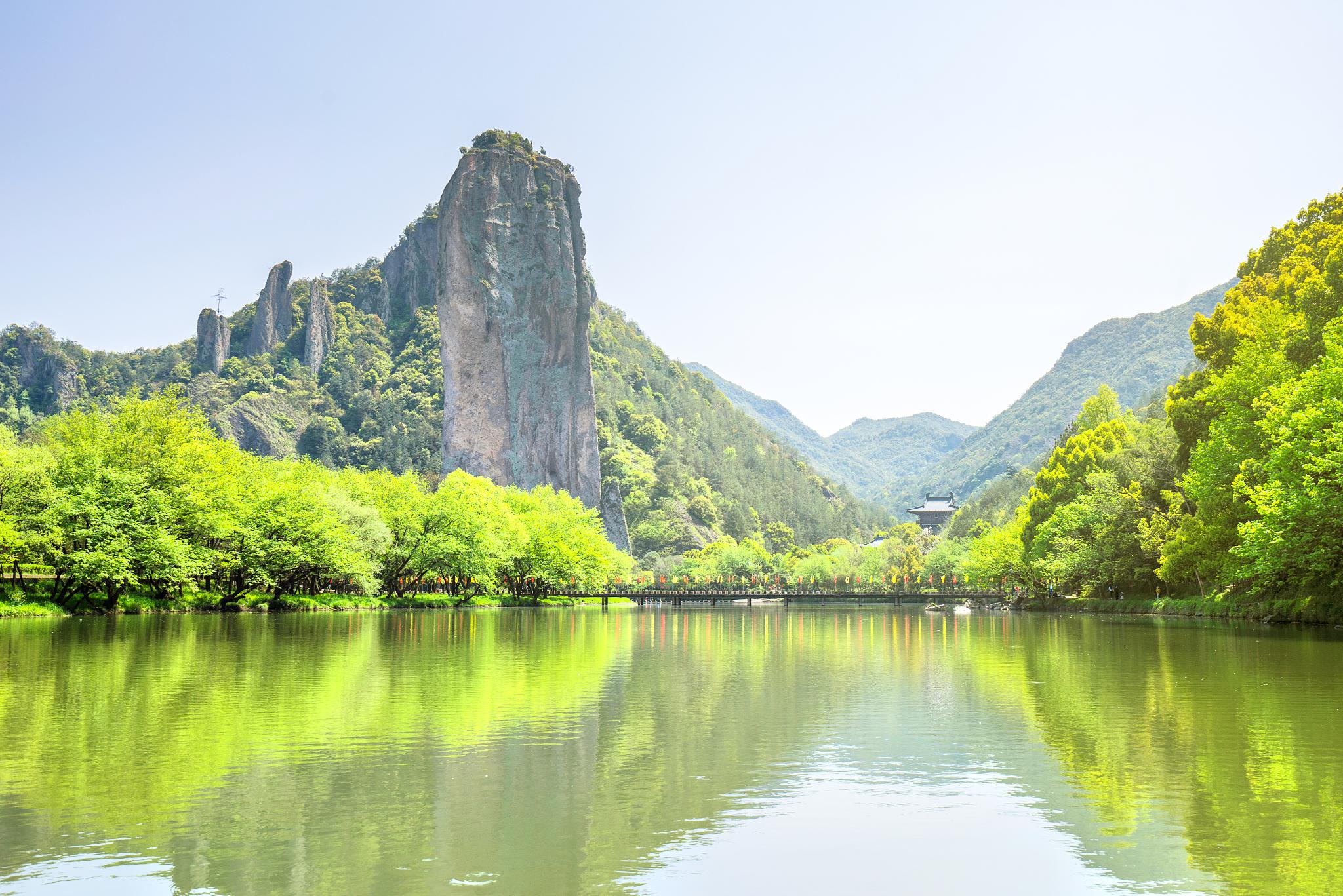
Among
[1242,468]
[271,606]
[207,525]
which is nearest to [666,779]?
[1242,468]

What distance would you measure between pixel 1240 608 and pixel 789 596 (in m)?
90.8

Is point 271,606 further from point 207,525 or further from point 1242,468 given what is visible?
point 1242,468

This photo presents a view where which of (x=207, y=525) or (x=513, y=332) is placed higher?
(x=513, y=332)

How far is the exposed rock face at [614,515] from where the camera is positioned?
184625 mm

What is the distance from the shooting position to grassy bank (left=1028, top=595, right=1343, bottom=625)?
40219 millimetres

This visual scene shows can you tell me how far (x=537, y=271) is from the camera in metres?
185

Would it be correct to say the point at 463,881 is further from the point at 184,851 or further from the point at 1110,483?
the point at 1110,483

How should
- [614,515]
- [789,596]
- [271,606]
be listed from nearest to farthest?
[271,606] < [789,596] < [614,515]

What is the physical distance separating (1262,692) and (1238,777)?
8892 millimetres

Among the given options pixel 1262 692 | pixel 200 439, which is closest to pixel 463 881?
pixel 1262 692

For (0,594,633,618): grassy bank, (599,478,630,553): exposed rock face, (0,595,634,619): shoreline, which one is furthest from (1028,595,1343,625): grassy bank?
(599,478,630,553): exposed rock face

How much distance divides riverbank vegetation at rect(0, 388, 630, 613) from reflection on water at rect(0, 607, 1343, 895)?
30.0 meters

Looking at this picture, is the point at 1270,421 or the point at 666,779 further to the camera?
the point at 1270,421

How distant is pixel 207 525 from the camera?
195 feet
